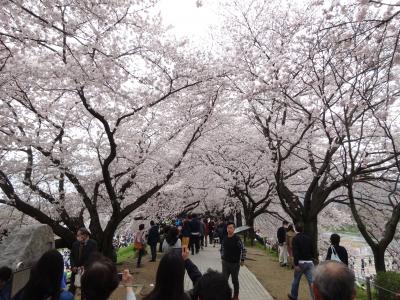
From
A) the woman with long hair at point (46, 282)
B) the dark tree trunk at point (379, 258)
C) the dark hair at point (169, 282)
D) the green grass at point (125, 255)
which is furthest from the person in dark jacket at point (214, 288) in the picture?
the green grass at point (125, 255)

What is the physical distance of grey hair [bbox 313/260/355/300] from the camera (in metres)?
2.34

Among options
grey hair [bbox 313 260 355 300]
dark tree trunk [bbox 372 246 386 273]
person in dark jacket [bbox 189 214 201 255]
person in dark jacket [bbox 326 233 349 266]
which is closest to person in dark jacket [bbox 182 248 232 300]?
grey hair [bbox 313 260 355 300]

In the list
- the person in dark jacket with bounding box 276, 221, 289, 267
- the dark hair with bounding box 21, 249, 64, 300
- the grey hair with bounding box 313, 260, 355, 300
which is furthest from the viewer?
the person in dark jacket with bounding box 276, 221, 289, 267

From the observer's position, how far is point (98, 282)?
265 centimetres

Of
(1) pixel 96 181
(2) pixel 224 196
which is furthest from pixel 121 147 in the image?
(2) pixel 224 196

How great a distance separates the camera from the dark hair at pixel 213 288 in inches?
98.2

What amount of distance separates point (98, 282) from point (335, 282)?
5.60 ft

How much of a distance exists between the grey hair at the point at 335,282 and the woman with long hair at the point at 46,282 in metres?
2.12

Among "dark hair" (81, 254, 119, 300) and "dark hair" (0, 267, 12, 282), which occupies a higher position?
"dark hair" (81, 254, 119, 300)

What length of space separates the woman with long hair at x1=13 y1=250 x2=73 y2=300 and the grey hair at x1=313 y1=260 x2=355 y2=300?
2123 mm

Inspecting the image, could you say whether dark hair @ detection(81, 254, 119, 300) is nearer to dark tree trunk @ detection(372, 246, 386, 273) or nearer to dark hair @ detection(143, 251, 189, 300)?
dark hair @ detection(143, 251, 189, 300)

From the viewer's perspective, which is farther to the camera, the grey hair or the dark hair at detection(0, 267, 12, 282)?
the dark hair at detection(0, 267, 12, 282)

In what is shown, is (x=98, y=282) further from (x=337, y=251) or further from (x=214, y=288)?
(x=337, y=251)

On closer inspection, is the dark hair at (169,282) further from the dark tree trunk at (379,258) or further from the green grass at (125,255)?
the green grass at (125,255)
